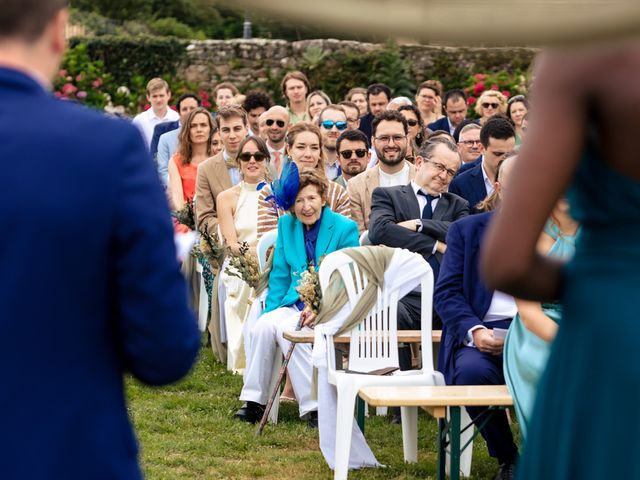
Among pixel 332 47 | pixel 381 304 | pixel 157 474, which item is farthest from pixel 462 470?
pixel 332 47

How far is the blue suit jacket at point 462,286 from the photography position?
6.73 meters

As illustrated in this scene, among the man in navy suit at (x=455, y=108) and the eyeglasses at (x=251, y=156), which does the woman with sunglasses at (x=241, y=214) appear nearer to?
the eyeglasses at (x=251, y=156)

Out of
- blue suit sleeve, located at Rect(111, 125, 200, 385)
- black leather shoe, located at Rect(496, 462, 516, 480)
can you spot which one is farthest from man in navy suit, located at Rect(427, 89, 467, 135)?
blue suit sleeve, located at Rect(111, 125, 200, 385)

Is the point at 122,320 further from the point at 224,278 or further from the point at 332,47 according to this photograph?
the point at 332,47

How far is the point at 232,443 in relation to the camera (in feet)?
26.1

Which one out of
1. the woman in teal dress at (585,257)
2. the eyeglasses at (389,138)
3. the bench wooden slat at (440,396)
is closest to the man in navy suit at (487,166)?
the eyeglasses at (389,138)

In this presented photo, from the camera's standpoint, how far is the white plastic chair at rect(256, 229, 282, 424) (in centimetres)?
869

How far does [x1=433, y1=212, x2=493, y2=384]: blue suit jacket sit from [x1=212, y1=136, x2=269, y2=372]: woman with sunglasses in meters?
3.34

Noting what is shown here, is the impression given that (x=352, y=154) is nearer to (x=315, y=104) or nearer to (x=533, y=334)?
(x=315, y=104)

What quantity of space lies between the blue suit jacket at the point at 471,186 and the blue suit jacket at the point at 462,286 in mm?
2652

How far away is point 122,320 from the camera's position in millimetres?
2350

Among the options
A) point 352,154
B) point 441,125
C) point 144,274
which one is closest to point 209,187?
point 352,154

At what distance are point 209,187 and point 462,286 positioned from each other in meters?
4.44

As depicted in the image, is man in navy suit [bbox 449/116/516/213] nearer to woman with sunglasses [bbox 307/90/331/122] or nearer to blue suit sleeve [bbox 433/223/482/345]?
blue suit sleeve [bbox 433/223/482/345]
